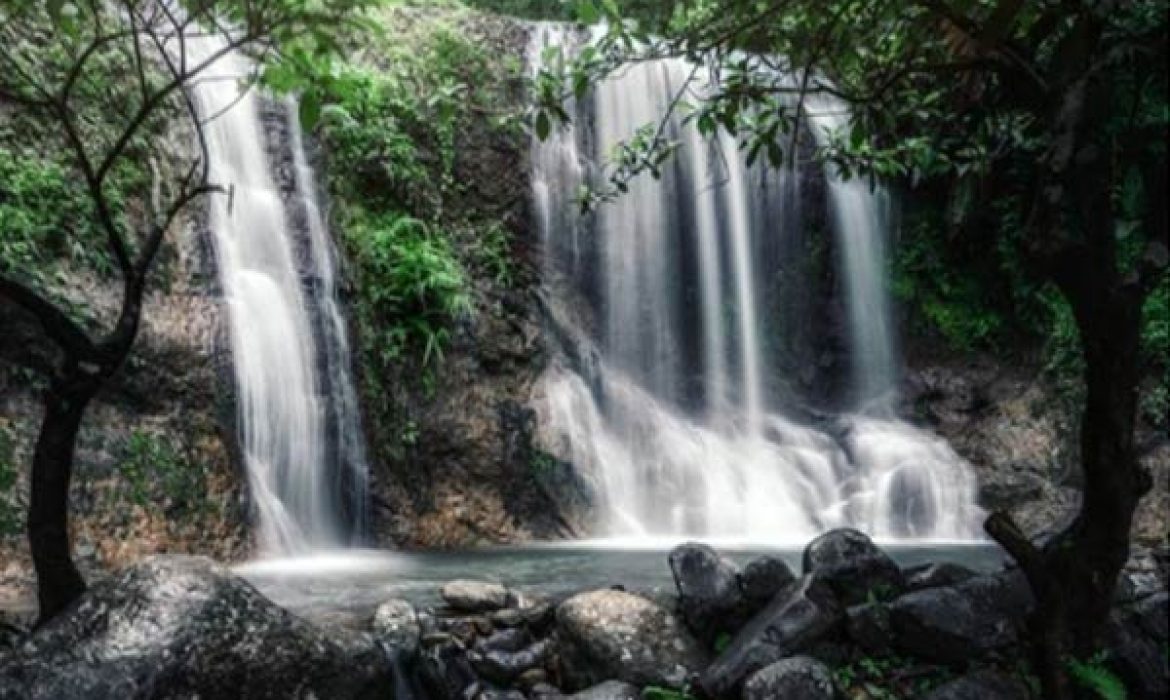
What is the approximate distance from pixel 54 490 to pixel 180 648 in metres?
1.00

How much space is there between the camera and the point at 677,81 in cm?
1458

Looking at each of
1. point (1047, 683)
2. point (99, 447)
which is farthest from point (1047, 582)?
point (99, 447)

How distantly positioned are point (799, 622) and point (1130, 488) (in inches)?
65.5

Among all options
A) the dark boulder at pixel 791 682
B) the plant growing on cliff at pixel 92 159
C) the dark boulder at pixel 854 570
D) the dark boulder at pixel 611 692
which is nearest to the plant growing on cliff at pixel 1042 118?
the dark boulder at pixel 854 570

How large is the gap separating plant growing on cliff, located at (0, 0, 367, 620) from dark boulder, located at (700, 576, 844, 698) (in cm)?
303

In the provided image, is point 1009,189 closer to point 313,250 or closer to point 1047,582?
point 313,250

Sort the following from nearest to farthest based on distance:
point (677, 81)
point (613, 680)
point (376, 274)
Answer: point (613, 680)
point (376, 274)
point (677, 81)

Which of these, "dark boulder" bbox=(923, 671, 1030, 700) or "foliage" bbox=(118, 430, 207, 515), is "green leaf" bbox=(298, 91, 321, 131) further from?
"foliage" bbox=(118, 430, 207, 515)

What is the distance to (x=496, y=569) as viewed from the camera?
7.75 m

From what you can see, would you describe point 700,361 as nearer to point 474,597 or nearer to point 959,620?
point 474,597

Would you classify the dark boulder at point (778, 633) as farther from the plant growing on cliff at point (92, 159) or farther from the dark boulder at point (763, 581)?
the plant growing on cliff at point (92, 159)

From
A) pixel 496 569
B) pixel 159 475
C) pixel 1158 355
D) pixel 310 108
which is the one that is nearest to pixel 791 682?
pixel 310 108

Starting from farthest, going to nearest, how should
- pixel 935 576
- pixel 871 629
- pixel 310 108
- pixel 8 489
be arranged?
pixel 8 489
pixel 935 576
pixel 871 629
pixel 310 108

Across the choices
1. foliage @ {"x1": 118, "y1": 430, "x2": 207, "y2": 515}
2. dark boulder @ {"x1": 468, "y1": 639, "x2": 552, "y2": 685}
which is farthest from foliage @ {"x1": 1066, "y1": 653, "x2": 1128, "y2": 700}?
foliage @ {"x1": 118, "y1": 430, "x2": 207, "y2": 515}
